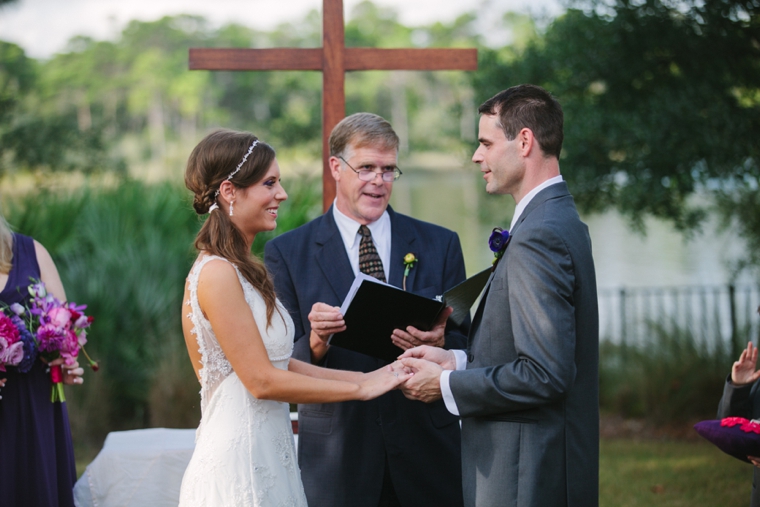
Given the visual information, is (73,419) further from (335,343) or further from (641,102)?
(641,102)

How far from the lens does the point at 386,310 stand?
2.96m

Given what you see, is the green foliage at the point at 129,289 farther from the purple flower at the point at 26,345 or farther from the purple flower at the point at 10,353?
the purple flower at the point at 10,353

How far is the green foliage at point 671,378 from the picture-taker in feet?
25.5

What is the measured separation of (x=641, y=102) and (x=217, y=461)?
5903 mm

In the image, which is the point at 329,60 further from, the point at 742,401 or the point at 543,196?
the point at 742,401

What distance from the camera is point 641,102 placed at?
7.22 meters

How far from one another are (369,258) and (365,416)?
A: 699 mm

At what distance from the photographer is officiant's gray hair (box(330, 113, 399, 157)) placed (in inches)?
136

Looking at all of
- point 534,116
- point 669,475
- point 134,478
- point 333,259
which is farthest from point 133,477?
point 669,475

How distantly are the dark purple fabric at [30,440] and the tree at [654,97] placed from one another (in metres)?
4.96

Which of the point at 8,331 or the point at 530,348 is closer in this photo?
the point at 530,348

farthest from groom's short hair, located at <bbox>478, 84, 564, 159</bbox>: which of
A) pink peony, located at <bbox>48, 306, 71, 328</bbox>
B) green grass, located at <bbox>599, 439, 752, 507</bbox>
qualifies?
green grass, located at <bbox>599, 439, 752, 507</bbox>

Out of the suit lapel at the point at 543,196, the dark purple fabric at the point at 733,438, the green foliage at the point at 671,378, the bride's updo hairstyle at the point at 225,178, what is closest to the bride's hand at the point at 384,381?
the bride's updo hairstyle at the point at 225,178

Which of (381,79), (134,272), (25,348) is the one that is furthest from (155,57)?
(25,348)
